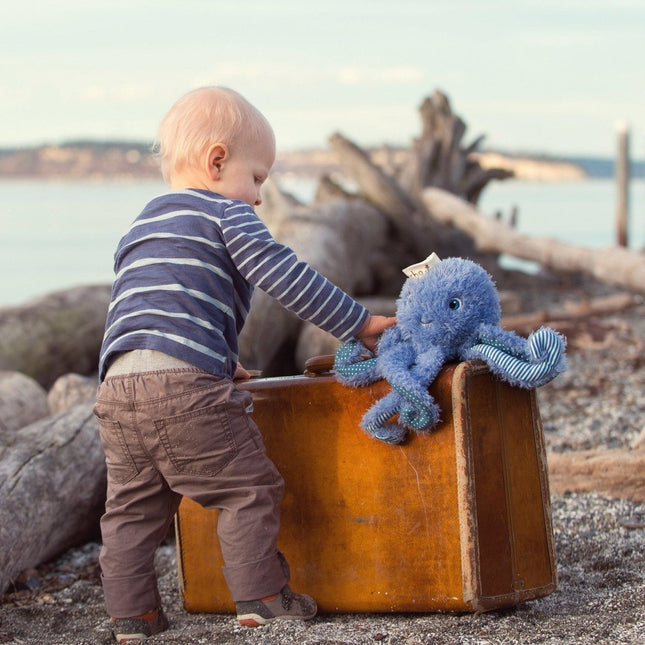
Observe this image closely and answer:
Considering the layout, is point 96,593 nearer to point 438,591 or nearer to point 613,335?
point 438,591

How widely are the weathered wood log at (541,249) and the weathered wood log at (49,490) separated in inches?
192

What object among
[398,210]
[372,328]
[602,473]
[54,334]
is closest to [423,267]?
[372,328]

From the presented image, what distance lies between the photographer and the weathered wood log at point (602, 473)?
4.00 metres

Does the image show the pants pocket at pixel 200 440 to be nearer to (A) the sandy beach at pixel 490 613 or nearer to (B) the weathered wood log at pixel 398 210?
(A) the sandy beach at pixel 490 613

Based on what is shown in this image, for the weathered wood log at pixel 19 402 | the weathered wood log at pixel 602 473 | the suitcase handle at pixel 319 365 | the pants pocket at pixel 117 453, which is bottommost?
the weathered wood log at pixel 602 473

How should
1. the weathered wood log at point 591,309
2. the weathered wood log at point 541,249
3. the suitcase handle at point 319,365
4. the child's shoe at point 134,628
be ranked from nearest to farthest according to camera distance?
the child's shoe at point 134,628 → the suitcase handle at point 319,365 → the weathered wood log at point 541,249 → the weathered wood log at point 591,309

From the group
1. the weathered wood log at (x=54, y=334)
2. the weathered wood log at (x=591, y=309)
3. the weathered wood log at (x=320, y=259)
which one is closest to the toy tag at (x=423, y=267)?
the weathered wood log at (x=320, y=259)

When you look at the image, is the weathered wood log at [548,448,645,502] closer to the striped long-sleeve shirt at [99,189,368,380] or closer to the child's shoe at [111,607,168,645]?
the striped long-sleeve shirt at [99,189,368,380]

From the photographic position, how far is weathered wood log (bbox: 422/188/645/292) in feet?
25.6

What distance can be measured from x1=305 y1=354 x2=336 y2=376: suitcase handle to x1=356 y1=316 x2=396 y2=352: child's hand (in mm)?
118

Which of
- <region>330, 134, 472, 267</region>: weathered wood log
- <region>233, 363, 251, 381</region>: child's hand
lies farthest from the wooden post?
<region>233, 363, 251, 381</region>: child's hand

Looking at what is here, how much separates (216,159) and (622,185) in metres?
16.9

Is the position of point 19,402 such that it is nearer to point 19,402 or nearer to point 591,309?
point 19,402

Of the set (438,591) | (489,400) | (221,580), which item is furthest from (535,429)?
(221,580)
